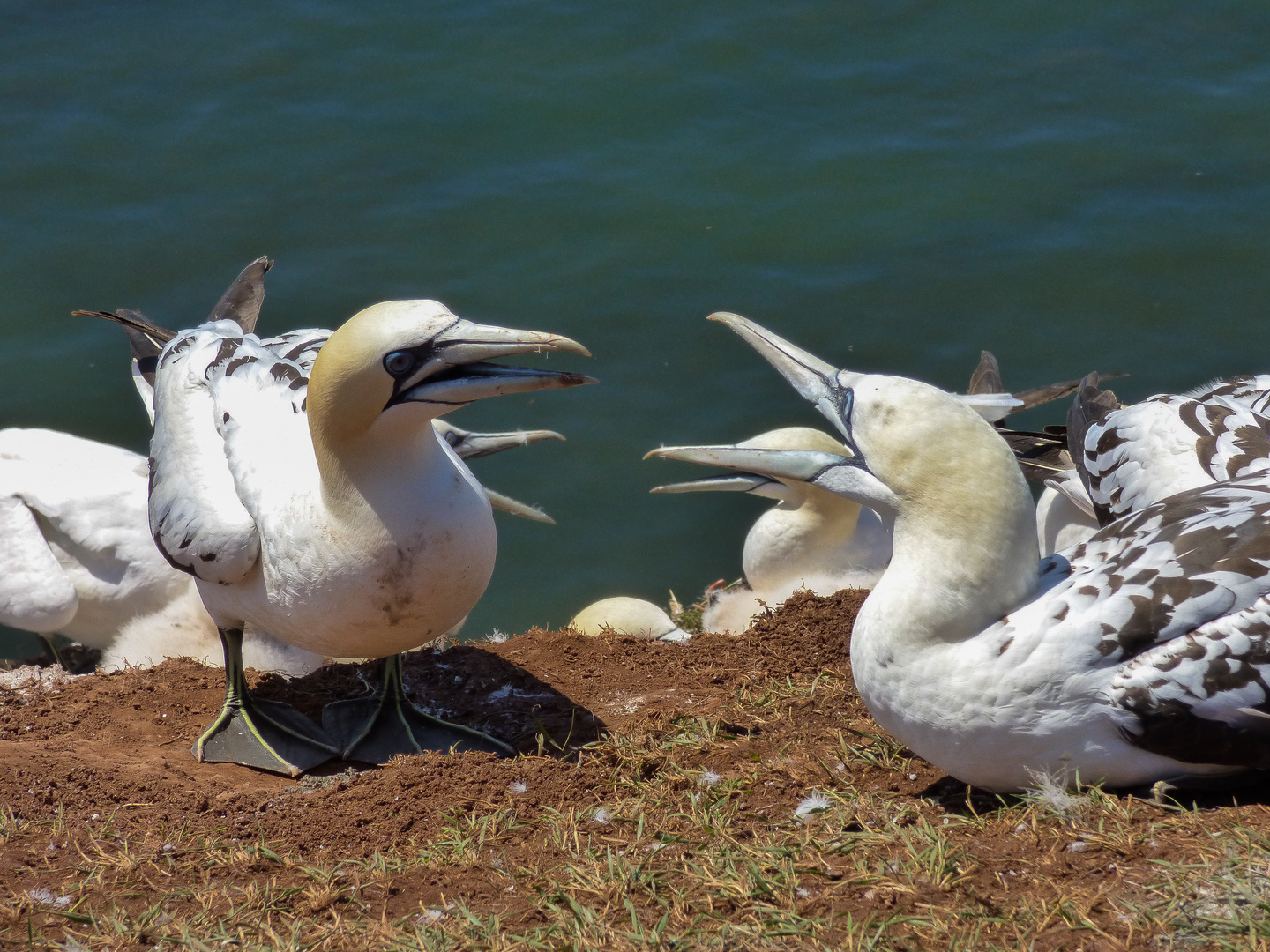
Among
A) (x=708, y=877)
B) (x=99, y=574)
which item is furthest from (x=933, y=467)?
(x=99, y=574)

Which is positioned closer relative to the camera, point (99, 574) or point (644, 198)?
point (99, 574)

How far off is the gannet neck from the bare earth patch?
0.50 meters

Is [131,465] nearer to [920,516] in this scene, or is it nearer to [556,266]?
[556,266]

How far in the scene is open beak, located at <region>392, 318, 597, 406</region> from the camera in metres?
3.73

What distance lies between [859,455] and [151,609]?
4.04 meters

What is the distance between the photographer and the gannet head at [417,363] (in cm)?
375

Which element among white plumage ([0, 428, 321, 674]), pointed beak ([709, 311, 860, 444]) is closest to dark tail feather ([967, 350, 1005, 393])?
pointed beak ([709, 311, 860, 444])

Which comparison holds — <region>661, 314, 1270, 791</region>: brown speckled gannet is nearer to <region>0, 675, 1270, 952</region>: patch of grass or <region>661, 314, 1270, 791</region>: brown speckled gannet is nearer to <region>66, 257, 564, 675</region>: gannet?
<region>0, 675, 1270, 952</region>: patch of grass

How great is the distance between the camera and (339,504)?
158 inches

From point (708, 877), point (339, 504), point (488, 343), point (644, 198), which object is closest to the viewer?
point (708, 877)

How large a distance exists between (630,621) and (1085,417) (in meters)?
2.18

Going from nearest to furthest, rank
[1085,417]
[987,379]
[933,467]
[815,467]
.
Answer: [933,467]
[815,467]
[1085,417]
[987,379]

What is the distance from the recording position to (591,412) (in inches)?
331

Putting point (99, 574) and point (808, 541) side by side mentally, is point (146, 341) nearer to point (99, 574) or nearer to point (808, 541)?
point (99, 574)
